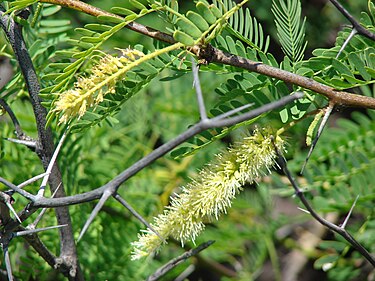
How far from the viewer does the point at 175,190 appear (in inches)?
64.3

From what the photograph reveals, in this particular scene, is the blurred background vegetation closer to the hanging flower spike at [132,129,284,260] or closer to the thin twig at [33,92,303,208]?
the hanging flower spike at [132,129,284,260]

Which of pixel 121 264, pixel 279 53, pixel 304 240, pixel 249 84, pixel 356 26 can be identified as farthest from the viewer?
pixel 279 53

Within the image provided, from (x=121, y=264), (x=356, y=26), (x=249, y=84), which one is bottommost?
(x=121, y=264)

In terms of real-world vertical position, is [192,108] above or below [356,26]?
below

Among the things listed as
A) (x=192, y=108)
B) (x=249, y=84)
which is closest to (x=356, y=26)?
(x=249, y=84)

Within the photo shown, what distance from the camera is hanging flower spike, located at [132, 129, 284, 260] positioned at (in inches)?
30.6

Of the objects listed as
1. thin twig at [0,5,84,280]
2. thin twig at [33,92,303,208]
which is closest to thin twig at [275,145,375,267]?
thin twig at [33,92,303,208]

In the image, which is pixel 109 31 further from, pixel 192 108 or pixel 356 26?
pixel 192 108

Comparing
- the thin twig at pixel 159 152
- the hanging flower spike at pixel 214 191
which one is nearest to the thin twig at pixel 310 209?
the hanging flower spike at pixel 214 191

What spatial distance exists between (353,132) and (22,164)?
0.77 meters

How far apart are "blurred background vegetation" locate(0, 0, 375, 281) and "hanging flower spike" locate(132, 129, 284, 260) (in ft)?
0.45

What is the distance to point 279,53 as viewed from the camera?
6.94 feet

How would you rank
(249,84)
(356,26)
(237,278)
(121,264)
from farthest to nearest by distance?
(237,278) → (121,264) → (249,84) → (356,26)

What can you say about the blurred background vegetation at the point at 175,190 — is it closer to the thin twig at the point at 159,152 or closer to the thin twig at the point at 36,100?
the thin twig at the point at 36,100
